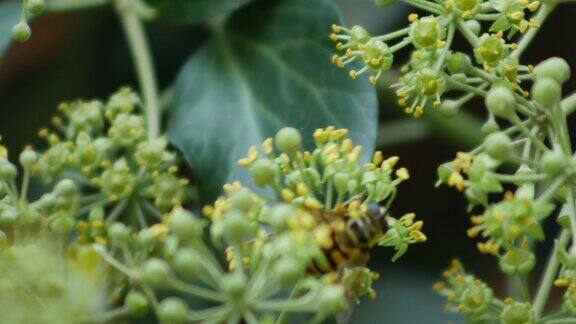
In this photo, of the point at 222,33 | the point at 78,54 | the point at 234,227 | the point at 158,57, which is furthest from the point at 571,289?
the point at 78,54

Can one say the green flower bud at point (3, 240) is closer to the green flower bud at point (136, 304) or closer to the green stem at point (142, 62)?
the green flower bud at point (136, 304)

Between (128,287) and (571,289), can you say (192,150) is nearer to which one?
(128,287)

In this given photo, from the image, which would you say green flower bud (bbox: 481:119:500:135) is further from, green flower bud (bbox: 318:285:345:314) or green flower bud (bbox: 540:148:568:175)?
green flower bud (bbox: 318:285:345:314)

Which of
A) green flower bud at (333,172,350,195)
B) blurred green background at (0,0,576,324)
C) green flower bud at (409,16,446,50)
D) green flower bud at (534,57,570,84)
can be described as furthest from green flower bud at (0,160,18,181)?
blurred green background at (0,0,576,324)

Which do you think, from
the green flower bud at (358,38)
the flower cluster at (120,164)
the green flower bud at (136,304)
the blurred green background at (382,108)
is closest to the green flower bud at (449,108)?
the green flower bud at (358,38)

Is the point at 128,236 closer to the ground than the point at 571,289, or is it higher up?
higher up

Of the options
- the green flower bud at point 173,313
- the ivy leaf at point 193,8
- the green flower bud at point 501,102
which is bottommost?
the green flower bud at point 173,313

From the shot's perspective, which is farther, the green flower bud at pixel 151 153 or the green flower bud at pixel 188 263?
the green flower bud at pixel 151 153
